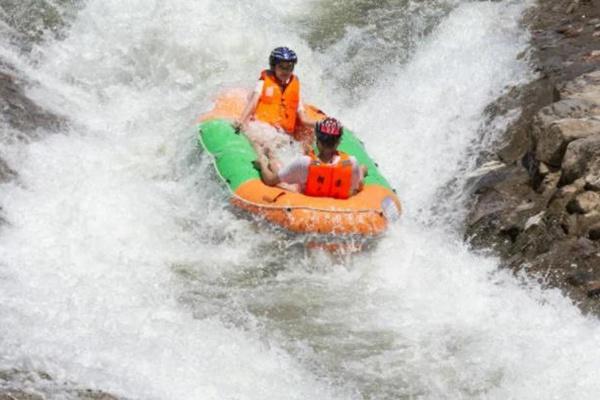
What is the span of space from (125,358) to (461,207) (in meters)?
4.06

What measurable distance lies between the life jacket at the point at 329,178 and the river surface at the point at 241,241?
20.9 inches

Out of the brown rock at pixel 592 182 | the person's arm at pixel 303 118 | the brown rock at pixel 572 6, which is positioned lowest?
the person's arm at pixel 303 118

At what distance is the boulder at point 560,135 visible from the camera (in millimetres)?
7840

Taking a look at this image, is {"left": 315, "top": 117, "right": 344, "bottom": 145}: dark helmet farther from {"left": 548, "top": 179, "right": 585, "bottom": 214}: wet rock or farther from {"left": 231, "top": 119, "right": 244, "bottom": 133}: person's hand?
{"left": 548, "top": 179, "right": 585, "bottom": 214}: wet rock

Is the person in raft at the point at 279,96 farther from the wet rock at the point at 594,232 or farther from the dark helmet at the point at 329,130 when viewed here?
the wet rock at the point at 594,232

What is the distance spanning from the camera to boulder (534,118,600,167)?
7.84m

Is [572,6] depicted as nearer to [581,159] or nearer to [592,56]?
[592,56]


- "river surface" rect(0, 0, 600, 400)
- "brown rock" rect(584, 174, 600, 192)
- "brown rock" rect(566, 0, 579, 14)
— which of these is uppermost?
"brown rock" rect(566, 0, 579, 14)

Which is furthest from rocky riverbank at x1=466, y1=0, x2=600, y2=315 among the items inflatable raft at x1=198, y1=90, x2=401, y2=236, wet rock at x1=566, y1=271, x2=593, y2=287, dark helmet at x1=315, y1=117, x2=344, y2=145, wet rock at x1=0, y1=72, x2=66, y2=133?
wet rock at x1=0, y1=72, x2=66, y2=133

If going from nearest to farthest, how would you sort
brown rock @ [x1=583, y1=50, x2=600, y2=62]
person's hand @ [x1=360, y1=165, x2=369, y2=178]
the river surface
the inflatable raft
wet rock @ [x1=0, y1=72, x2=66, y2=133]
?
the river surface < the inflatable raft < person's hand @ [x1=360, y1=165, x2=369, y2=178] < wet rock @ [x1=0, y1=72, x2=66, y2=133] < brown rock @ [x1=583, y1=50, x2=600, y2=62]

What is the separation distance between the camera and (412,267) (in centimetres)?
767

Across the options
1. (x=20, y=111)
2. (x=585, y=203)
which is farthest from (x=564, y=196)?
(x=20, y=111)

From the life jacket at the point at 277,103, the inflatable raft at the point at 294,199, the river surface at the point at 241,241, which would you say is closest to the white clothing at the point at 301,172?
the inflatable raft at the point at 294,199

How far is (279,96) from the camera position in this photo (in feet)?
31.2
